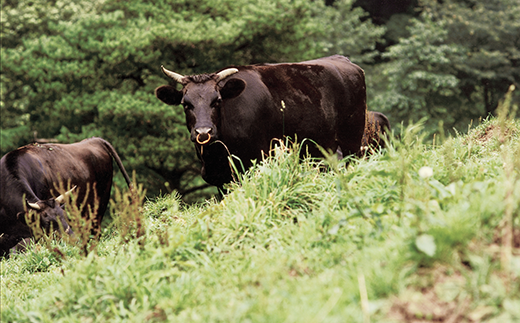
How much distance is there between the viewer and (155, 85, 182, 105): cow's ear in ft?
21.1

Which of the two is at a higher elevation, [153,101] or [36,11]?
[36,11]

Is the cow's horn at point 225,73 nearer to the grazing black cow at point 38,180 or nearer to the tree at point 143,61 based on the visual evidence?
the grazing black cow at point 38,180

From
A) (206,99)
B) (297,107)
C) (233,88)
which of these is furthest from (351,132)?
(206,99)

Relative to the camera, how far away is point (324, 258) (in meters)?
3.15

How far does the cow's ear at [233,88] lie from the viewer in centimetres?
604

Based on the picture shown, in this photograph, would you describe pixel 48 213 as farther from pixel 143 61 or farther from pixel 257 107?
pixel 143 61

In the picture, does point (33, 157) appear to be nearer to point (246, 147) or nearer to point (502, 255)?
point (246, 147)

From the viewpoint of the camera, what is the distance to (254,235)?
377 cm

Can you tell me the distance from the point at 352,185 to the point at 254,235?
3.09 feet

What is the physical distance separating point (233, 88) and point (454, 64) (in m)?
18.5

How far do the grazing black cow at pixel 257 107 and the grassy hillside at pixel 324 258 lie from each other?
5.02ft

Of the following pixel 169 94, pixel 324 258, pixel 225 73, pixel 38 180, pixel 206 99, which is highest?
pixel 225 73

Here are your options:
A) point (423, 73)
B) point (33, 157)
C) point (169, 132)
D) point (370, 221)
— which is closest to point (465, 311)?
point (370, 221)

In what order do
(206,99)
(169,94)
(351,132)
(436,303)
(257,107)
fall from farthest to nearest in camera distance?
(351,132), (169,94), (257,107), (206,99), (436,303)
